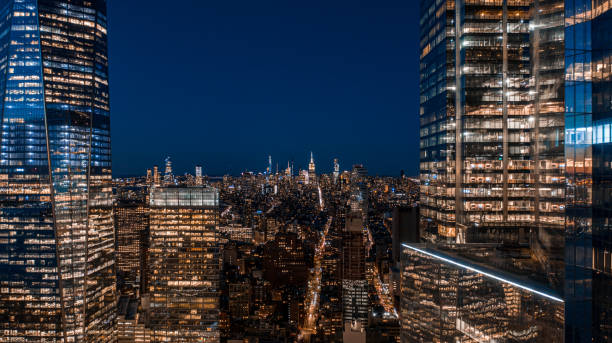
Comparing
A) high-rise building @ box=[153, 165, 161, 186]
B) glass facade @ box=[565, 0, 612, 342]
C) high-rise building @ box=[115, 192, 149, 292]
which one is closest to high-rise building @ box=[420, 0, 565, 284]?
glass facade @ box=[565, 0, 612, 342]

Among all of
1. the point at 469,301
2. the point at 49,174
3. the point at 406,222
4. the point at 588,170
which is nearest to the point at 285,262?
the point at 406,222

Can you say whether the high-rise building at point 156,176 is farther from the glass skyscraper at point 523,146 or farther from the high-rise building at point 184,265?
the glass skyscraper at point 523,146

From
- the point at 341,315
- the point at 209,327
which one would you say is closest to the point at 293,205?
the point at 341,315

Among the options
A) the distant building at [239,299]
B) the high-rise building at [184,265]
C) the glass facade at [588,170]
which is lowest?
the distant building at [239,299]

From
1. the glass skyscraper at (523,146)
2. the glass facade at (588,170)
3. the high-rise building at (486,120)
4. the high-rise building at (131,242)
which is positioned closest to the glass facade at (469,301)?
the glass skyscraper at (523,146)

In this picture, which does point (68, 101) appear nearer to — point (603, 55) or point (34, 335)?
point (34, 335)

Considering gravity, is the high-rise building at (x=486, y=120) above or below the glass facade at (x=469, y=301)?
above

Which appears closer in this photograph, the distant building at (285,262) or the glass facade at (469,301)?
the glass facade at (469,301)
